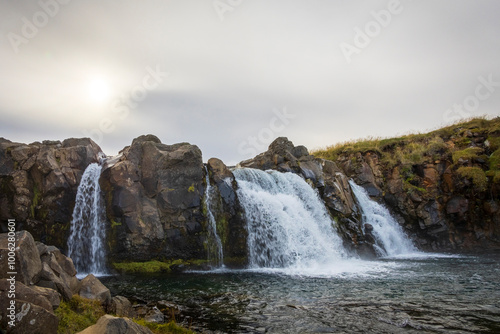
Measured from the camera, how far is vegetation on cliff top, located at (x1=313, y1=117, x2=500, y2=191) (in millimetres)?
24625

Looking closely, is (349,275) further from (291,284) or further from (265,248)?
(265,248)

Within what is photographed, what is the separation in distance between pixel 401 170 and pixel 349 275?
16.8 metres

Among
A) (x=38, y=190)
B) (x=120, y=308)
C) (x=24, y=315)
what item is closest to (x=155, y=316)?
(x=120, y=308)

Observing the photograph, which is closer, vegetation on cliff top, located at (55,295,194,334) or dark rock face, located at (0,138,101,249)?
vegetation on cliff top, located at (55,295,194,334)

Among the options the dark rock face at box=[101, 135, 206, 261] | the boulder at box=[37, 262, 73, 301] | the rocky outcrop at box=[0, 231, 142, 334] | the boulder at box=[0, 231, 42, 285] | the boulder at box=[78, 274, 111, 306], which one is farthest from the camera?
the dark rock face at box=[101, 135, 206, 261]

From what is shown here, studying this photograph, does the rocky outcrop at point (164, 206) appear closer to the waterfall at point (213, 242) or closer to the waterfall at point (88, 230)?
the waterfall at point (213, 242)

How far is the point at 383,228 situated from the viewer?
958 inches

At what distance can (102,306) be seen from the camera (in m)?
7.38

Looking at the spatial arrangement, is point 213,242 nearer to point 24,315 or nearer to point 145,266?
point 145,266

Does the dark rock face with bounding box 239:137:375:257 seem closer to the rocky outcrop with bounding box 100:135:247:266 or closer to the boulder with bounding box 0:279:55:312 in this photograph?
the rocky outcrop with bounding box 100:135:247:266

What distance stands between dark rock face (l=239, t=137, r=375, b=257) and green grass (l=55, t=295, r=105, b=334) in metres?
18.0

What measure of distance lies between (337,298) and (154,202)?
12193 millimetres

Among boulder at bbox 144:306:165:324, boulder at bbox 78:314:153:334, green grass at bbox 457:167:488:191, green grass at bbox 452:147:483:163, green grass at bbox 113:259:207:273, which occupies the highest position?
green grass at bbox 452:147:483:163

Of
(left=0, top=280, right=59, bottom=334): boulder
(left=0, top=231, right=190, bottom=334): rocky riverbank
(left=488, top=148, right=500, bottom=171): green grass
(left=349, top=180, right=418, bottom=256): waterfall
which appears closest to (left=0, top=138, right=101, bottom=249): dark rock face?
(left=0, top=231, right=190, bottom=334): rocky riverbank
